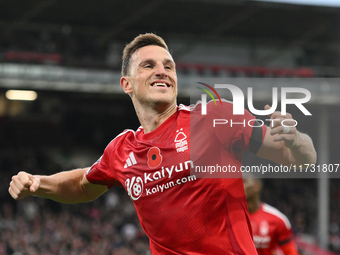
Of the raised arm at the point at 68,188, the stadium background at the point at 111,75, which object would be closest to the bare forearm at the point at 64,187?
the raised arm at the point at 68,188

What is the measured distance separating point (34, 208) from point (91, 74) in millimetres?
5431

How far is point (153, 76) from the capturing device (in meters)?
3.99

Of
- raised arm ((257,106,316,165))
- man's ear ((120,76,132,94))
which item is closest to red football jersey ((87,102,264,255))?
raised arm ((257,106,316,165))

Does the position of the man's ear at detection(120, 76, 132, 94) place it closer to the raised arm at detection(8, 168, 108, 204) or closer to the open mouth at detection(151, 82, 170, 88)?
the open mouth at detection(151, 82, 170, 88)

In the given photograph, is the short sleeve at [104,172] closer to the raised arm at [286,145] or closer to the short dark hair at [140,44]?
the short dark hair at [140,44]

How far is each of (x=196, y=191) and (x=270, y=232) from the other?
4.65 m

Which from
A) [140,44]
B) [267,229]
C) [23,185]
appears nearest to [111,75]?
[267,229]

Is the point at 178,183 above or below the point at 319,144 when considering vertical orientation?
below

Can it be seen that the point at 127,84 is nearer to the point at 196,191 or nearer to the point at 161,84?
the point at 161,84

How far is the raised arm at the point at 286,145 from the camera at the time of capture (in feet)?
10.5

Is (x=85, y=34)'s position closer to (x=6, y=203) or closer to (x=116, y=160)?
(x=6, y=203)

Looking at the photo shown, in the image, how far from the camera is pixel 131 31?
25047mm

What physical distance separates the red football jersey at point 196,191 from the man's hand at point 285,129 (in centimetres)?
25

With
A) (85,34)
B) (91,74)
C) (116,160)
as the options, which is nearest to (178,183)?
(116,160)
